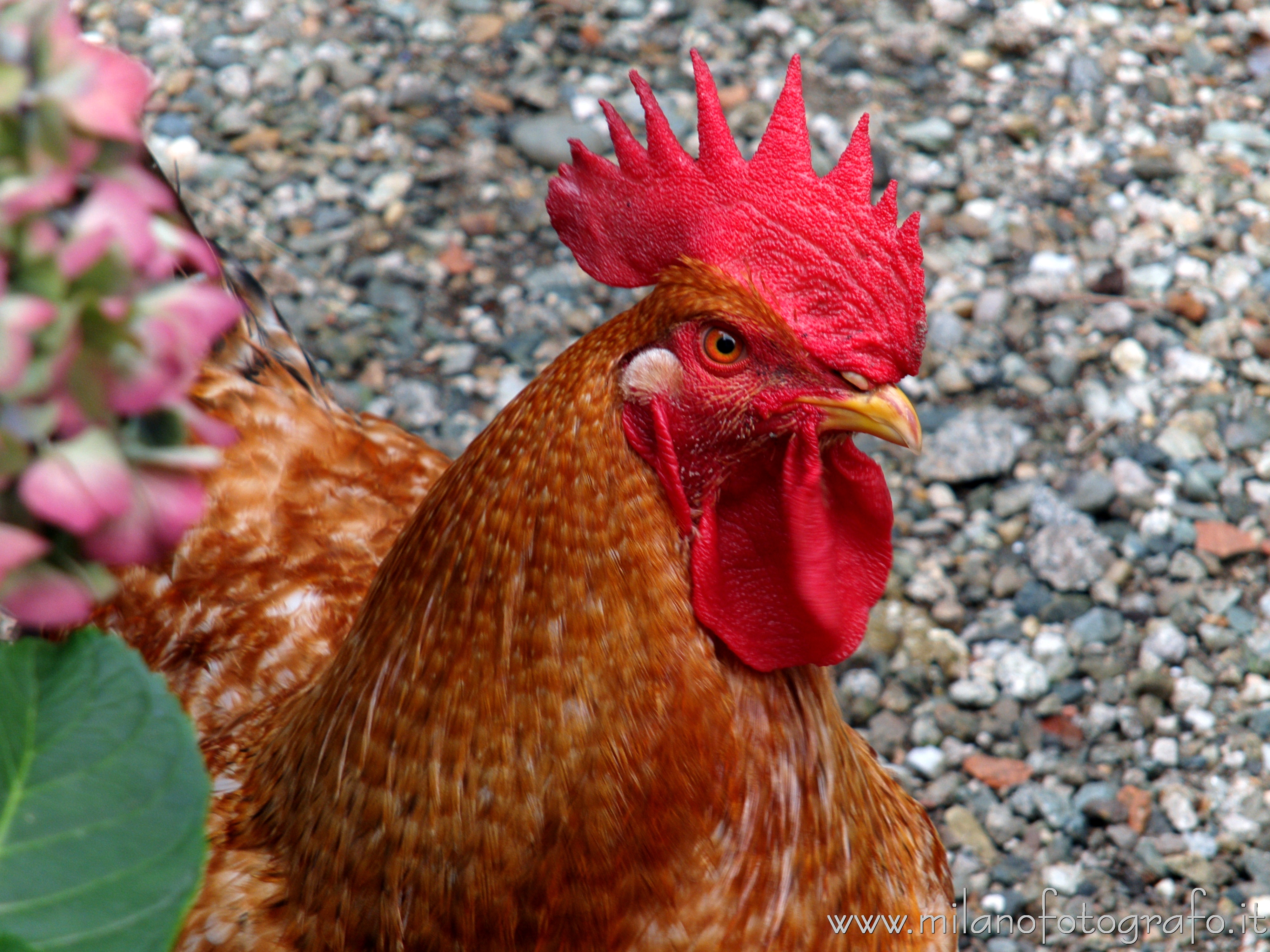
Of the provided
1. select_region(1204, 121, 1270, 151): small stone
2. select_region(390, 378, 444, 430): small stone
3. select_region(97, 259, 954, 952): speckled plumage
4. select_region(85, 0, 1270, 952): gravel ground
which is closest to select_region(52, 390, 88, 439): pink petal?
select_region(97, 259, 954, 952): speckled plumage

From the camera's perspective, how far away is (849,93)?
581 cm

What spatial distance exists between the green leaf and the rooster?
103 cm

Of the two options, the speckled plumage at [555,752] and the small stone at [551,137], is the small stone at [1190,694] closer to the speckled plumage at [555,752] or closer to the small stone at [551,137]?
the speckled plumage at [555,752]

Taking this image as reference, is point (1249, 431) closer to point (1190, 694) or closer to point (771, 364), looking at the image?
point (1190, 694)

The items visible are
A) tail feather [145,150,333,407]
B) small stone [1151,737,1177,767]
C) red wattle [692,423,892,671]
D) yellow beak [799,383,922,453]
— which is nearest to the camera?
yellow beak [799,383,922,453]

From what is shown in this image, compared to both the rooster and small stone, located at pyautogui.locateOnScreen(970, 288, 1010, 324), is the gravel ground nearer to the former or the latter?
small stone, located at pyautogui.locateOnScreen(970, 288, 1010, 324)

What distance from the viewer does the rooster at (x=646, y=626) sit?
1972 mm

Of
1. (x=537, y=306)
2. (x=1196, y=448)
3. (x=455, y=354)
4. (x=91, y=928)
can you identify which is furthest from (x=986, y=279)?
(x=91, y=928)

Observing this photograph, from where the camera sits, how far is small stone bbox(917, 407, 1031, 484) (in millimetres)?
4590

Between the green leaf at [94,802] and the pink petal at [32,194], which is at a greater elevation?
the pink petal at [32,194]

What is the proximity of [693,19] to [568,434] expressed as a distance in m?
4.73

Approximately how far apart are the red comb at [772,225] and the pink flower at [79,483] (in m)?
1.28

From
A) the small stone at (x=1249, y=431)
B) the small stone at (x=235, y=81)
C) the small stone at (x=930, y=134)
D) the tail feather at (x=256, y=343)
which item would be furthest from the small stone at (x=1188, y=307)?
the small stone at (x=235, y=81)

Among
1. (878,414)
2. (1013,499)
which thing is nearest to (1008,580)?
(1013,499)
